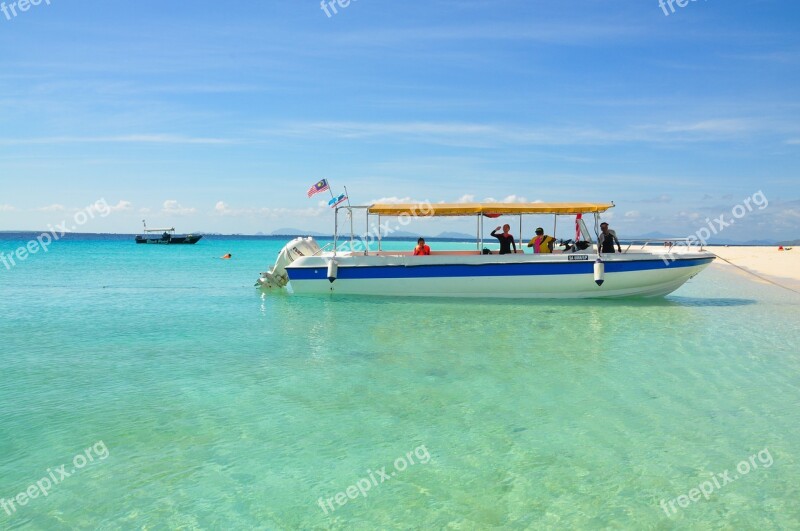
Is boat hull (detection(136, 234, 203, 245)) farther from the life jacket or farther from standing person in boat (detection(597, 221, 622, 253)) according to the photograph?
standing person in boat (detection(597, 221, 622, 253))

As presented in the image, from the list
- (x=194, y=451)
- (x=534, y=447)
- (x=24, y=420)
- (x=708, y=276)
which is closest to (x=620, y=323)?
(x=534, y=447)

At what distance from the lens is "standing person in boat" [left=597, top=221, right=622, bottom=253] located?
57.3ft

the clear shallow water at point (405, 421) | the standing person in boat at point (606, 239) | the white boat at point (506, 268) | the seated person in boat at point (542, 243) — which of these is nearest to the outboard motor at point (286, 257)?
the white boat at point (506, 268)

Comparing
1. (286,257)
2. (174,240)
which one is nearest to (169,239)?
(174,240)

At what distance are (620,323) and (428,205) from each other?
20.8 ft

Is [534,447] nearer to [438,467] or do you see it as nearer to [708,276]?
[438,467]

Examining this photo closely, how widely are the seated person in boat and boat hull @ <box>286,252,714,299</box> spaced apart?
0.59m

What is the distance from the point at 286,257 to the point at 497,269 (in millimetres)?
7346

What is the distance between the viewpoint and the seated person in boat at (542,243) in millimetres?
18000

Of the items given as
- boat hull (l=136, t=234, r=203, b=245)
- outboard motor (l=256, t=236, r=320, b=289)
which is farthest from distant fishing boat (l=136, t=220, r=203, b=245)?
outboard motor (l=256, t=236, r=320, b=289)

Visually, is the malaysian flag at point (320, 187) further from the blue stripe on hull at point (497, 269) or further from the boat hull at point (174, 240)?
the boat hull at point (174, 240)

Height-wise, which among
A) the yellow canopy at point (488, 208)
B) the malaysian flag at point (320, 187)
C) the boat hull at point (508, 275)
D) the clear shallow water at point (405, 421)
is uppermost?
the malaysian flag at point (320, 187)

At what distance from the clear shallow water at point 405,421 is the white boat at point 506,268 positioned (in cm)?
284

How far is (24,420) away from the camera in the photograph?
739cm
